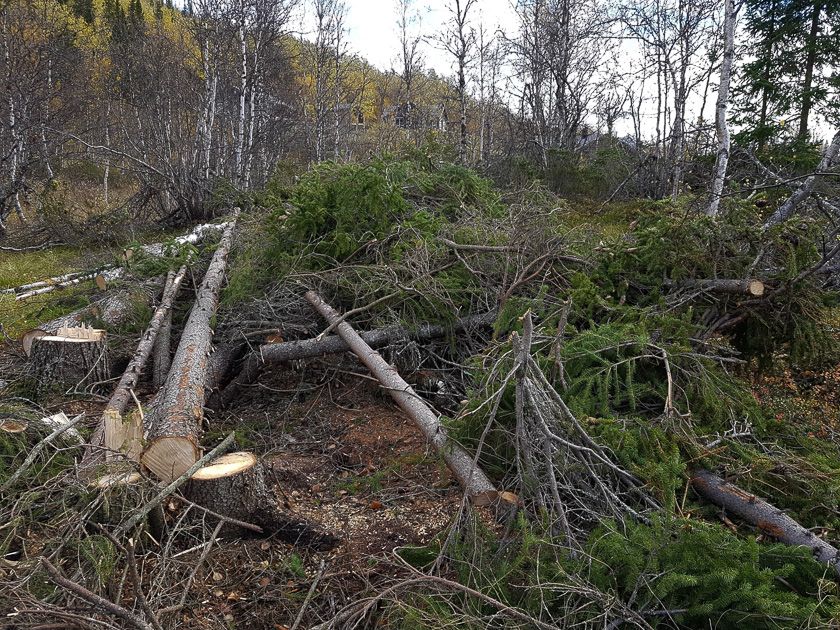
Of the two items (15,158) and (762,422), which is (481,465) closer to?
Result: (762,422)

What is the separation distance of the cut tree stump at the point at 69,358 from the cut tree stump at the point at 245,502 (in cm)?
232

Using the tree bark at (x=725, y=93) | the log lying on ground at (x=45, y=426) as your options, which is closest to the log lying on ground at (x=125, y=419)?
the log lying on ground at (x=45, y=426)

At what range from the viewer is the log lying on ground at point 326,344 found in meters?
4.95

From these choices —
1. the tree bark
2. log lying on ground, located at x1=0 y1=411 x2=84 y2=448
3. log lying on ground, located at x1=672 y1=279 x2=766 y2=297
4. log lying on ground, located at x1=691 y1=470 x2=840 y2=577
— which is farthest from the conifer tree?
log lying on ground, located at x1=0 y1=411 x2=84 y2=448

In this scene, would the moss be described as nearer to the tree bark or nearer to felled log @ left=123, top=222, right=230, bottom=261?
felled log @ left=123, top=222, right=230, bottom=261

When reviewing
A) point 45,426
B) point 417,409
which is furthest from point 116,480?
point 417,409

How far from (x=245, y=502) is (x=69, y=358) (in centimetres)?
266

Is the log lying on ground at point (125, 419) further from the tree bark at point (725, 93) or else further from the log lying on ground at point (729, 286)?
the tree bark at point (725, 93)

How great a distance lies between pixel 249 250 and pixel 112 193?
17.2 meters

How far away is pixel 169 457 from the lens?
305cm

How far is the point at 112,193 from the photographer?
2025cm

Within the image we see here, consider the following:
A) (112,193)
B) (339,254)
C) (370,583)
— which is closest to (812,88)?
(339,254)

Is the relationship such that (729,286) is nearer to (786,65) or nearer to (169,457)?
(169,457)

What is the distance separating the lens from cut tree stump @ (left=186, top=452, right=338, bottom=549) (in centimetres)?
304
